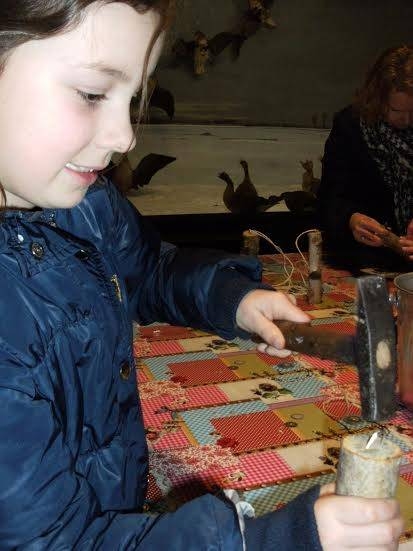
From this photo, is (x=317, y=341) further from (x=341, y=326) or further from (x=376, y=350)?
(x=341, y=326)

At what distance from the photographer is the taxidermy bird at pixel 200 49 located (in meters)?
3.95

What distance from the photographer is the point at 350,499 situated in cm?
56

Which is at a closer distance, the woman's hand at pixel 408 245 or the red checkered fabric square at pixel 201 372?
the red checkered fabric square at pixel 201 372

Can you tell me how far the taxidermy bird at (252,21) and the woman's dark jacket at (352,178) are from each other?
186 cm

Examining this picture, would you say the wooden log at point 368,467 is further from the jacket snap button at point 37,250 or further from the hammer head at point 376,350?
the jacket snap button at point 37,250

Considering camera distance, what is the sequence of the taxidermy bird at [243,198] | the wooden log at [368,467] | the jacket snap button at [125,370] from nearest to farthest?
1. the wooden log at [368,467]
2. the jacket snap button at [125,370]
3. the taxidermy bird at [243,198]

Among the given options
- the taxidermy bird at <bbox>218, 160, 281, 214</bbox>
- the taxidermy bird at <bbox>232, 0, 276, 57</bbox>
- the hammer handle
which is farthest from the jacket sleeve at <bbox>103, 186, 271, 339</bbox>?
the taxidermy bird at <bbox>232, 0, 276, 57</bbox>

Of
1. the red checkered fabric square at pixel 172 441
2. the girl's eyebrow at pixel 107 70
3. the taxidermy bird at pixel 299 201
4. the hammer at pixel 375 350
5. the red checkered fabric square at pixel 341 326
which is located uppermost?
the girl's eyebrow at pixel 107 70

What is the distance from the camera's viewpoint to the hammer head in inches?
25.3

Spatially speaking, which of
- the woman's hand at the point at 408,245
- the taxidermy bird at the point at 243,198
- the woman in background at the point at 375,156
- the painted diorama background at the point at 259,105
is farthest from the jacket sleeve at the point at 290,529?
the taxidermy bird at the point at 243,198

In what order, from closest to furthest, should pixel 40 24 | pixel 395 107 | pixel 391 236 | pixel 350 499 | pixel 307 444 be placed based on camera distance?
pixel 350 499 → pixel 40 24 → pixel 307 444 → pixel 391 236 → pixel 395 107

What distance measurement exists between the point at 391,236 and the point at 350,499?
152cm

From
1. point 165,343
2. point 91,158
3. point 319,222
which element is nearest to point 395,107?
point 319,222

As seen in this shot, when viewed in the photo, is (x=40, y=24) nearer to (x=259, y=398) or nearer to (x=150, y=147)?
(x=259, y=398)
